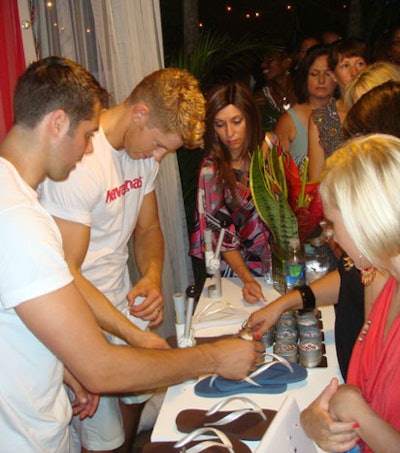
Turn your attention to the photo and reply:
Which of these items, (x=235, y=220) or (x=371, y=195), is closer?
(x=371, y=195)

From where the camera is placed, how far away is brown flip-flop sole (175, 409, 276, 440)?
1441mm

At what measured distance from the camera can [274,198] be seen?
7.43 ft

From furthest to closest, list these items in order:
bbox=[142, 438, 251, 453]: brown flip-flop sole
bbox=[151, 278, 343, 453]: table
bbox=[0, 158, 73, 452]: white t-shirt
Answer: bbox=[151, 278, 343, 453]: table < bbox=[142, 438, 251, 453]: brown flip-flop sole < bbox=[0, 158, 73, 452]: white t-shirt

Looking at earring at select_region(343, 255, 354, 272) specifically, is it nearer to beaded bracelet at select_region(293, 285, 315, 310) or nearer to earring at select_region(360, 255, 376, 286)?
earring at select_region(360, 255, 376, 286)

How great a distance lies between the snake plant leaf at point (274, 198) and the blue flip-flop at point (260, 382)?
67 centimetres

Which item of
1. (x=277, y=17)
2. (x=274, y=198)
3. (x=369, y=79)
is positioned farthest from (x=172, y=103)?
(x=277, y=17)

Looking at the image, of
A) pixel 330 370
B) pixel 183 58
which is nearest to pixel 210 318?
pixel 330 370

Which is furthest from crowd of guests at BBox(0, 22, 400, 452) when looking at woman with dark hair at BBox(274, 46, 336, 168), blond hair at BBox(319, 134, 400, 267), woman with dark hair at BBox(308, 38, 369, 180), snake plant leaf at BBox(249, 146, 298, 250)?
woman with dark hair at BBox(274, 46, 336, 168)

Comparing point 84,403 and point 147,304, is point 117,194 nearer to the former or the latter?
A: point 147,304

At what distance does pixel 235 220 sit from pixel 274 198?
43cm

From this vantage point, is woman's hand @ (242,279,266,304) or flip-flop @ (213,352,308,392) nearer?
flip-flop @ (213,352,308,392)

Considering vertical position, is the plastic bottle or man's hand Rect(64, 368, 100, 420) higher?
the plastic bottle

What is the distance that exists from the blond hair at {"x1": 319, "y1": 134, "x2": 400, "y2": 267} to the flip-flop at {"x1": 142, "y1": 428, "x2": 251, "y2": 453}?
58cm

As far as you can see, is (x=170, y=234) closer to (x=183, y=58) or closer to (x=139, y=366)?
(x=183, y=58)
